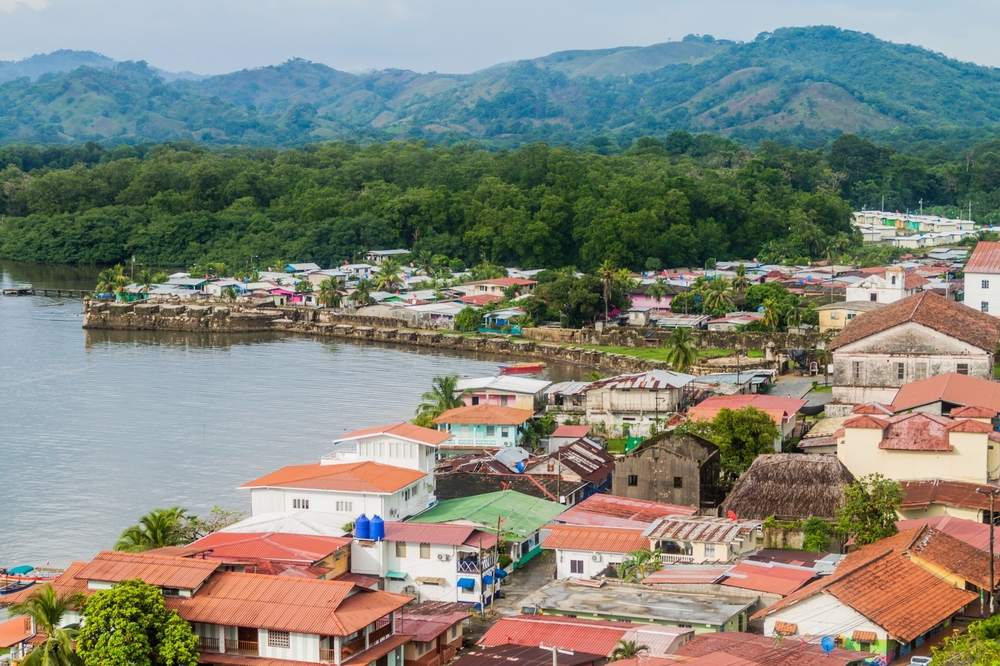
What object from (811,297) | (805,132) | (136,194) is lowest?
(811,297)

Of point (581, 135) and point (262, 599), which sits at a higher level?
point (581, 135)

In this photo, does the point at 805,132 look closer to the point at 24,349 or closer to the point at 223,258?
the point at 223,258

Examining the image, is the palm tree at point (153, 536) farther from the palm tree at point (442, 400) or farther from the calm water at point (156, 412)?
the palm tree at point (442, 400)

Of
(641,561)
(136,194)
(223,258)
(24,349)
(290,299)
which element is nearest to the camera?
(641,561)

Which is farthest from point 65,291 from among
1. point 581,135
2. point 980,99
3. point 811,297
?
point 980,99

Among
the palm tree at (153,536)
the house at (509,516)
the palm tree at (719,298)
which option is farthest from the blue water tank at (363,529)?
the palm tree at (719,298)

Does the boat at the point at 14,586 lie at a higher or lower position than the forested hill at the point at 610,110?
lower
